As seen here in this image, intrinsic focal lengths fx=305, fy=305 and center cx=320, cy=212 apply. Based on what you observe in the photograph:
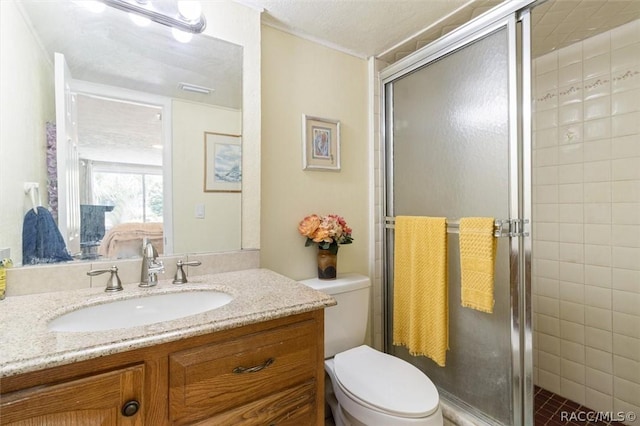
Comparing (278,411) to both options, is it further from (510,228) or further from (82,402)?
(510,228)

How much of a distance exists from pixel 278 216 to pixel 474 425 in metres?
1.29

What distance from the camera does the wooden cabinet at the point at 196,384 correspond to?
62 cm

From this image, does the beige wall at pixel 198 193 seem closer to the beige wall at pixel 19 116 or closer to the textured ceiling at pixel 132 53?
the textured ceiling at pixel 132 53

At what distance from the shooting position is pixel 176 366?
2.43ft

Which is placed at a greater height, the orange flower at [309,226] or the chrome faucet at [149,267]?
the orange flower at [309,226]

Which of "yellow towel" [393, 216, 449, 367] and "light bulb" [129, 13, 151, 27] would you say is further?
"yellow towel" [393, 216, 449, 367]

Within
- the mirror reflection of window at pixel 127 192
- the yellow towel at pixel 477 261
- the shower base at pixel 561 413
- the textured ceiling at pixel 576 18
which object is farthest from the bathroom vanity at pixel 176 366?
the textured ceiling at pixel 576 18

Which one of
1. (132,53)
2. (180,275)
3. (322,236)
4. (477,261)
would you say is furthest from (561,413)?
(132,53)

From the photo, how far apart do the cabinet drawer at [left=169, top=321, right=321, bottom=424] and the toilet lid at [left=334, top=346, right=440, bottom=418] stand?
0.33 m

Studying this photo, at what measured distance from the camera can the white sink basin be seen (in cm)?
91

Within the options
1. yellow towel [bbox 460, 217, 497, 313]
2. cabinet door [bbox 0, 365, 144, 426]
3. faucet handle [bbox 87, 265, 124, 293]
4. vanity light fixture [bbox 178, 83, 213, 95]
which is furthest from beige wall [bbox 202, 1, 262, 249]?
yellow towel [bbox 460, 217, 497, 313]

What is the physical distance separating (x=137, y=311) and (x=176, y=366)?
39cm

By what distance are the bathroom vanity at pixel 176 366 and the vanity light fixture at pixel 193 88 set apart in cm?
83

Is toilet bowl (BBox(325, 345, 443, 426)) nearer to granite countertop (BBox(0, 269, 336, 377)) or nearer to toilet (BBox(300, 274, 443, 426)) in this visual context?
toilet (BBox(300, 274, 443, 426))
